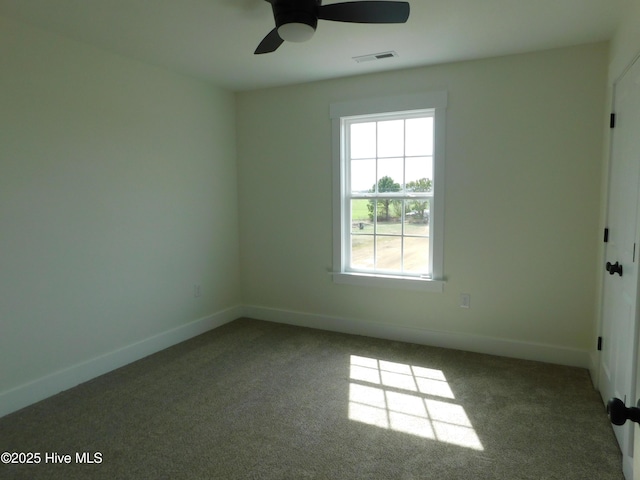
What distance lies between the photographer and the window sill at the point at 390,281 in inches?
140

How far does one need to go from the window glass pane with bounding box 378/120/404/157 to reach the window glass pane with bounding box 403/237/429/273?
0.81 m

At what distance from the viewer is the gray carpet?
1.99 meters

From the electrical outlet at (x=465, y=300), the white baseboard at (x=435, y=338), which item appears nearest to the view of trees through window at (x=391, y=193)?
the electrical outlet at (x=465, y=300)

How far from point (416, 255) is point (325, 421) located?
1.81 m

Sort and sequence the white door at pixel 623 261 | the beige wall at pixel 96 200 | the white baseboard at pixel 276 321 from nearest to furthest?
the white door at pixel 623 261 → the beige wall at pixel 96 200 → the white baseboard at pixel 276 321

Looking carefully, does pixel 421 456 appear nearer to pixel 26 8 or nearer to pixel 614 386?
pixel 614 386

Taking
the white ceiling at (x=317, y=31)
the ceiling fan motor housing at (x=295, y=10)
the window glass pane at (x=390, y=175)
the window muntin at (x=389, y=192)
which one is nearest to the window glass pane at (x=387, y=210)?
the window muntin at (x=389, y=192)

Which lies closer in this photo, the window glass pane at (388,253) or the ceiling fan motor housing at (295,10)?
the ceiling fan motor housing at (295,10)

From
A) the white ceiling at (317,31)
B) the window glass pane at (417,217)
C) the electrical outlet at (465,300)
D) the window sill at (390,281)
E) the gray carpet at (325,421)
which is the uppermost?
the white ceiling at (317,31)

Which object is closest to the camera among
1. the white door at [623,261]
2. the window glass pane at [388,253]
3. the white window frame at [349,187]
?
the white door at [623,261]

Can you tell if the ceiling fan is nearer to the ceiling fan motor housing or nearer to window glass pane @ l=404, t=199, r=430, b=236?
the ceiling fan motor housing

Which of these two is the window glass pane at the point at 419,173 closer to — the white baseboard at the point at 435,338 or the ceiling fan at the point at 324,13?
the white baseboard at the point at 435,338

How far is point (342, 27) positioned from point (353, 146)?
1.38 metres

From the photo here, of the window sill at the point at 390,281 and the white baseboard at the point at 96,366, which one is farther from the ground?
the window sill at the point at 390,281
